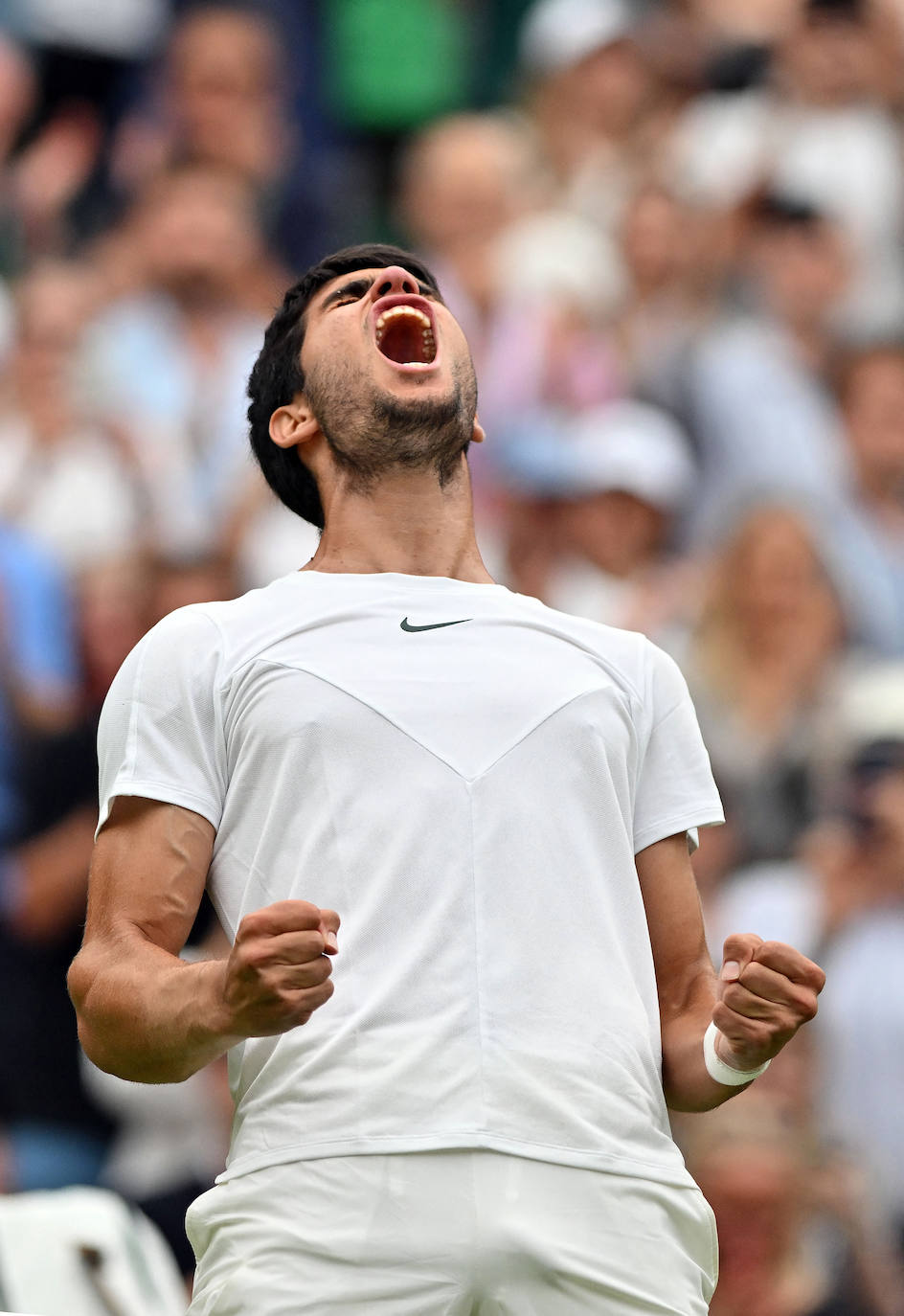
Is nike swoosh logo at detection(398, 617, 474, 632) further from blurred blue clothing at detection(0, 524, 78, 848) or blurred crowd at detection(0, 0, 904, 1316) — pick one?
blurred blue clothing at detection(0, 524, 78, 848)

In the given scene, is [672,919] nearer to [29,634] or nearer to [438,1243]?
[438,1243]

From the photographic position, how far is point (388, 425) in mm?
2762

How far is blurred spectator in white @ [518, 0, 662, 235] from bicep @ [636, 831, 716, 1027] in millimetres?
5873

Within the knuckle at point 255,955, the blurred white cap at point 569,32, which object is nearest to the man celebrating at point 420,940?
the knuckle at point 255,955

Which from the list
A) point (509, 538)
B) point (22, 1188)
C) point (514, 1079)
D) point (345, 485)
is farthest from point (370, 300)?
point (509, 538)

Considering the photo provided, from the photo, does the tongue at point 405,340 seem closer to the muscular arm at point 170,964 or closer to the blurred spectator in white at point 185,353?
the muscular arm at point 170,964

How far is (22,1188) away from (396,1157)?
11.4ft

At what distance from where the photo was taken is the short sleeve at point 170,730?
2482 mm

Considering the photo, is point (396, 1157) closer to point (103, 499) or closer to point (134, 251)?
point (103, 499)

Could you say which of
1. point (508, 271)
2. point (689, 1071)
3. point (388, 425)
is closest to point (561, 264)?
point (508, 271)

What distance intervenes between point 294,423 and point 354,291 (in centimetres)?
21

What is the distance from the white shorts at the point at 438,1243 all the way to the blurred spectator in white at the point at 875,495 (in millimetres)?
5051

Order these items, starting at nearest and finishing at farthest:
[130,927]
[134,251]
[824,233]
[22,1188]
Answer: [130,927] → [22,1188] → [134,251] → [824,233]

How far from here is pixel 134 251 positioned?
751 centimetres
